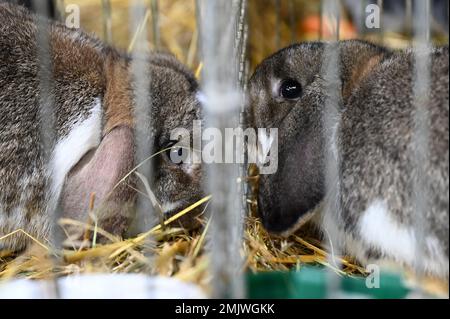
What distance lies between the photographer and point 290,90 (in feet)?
8.62

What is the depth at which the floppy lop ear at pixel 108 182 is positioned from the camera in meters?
2.51

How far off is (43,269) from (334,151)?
3.65 ft

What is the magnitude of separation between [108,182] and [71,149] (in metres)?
0.20

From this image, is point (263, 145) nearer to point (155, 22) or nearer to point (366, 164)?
point (366, 164)

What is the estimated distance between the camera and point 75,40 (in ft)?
9.16

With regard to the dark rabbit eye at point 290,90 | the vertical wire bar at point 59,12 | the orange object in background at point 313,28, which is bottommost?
the dark rabbit eye at point 290,90

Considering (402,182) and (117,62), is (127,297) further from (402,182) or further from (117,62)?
(117,62)

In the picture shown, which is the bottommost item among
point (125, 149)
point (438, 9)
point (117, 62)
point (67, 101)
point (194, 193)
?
point (194, 193)

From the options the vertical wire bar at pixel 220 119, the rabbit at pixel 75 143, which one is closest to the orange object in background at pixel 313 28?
the rabbit at pixel 75 143

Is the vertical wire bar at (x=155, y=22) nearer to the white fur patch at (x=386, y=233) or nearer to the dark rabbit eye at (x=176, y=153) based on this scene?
the dark rabbit eye at (x=176, y=153)

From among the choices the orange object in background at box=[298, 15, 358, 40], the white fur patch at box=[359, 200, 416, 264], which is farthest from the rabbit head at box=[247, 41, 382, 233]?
the orange object in background at box=[298, 15, 358, 40]

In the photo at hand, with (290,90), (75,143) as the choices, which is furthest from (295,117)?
(75,143)
